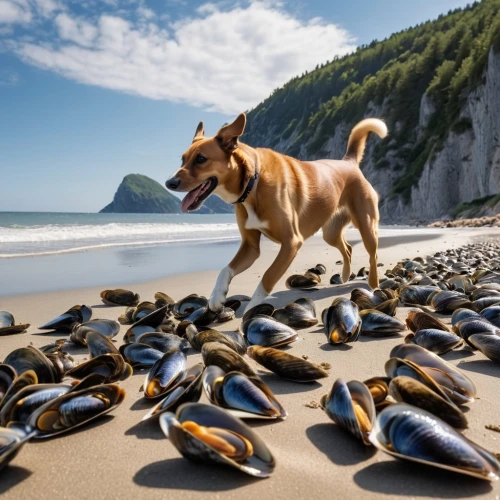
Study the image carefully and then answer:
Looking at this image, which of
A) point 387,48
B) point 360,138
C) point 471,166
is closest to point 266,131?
point 387,48

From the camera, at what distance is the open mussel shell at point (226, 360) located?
2.17 m

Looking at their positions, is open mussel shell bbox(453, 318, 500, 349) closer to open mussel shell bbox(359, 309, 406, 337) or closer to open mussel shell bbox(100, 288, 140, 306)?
open mussel shell bbox(359, 309, 406, 337)

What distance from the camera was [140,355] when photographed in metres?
2.70

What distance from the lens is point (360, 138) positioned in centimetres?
727

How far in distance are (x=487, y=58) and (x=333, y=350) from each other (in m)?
49.5

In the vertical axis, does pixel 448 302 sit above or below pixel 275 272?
→ below

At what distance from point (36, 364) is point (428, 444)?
2003mm

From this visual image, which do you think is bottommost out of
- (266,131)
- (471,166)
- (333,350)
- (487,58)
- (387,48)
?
(333,350)

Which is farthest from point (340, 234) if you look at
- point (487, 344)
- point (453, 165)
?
point (453, 165)

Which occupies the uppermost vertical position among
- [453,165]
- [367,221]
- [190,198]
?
[453,165]

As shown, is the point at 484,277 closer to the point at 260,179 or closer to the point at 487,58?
the point at 260,179

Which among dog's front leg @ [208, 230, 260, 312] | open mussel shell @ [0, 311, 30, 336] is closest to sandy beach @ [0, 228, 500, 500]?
open mussel shell @ [0, 311, 30, 336]

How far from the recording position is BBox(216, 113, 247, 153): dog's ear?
4.42 metres

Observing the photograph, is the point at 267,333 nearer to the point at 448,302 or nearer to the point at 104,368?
the point at 104,368
